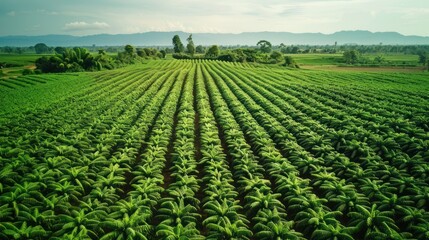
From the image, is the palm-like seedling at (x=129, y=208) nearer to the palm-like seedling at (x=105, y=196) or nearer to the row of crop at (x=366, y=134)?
the palm-like seedling at (x=105, y=196)

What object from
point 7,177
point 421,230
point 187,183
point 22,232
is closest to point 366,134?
point 421,230

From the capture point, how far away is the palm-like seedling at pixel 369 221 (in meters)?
11.6

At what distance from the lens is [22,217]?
11773mm

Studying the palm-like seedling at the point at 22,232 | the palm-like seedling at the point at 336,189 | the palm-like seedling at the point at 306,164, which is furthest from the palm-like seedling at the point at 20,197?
the palm-like seedling at the point at 306,164

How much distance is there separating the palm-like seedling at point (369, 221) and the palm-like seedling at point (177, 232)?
6343 mm

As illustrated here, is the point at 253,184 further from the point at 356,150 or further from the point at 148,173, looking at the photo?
the point at 356,150

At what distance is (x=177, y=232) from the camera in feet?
36.2

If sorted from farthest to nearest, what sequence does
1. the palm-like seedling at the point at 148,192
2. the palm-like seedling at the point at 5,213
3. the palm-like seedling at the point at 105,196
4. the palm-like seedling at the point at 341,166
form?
the palm-like seedling at the point at 341,166, the palm-like seedling at the point at 105,196, the palm-like seedling at the point at 148,192, the palm-like seedling at the point at 5,213

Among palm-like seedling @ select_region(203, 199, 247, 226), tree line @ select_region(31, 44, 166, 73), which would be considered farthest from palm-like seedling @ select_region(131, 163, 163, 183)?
tree line @ select_region(31, 44, 166, 73)

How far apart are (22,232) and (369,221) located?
13.6 metres

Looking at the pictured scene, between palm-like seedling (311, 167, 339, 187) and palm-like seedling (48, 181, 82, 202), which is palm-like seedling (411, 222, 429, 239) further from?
palm-like seedling (48, 181, 82, 202)

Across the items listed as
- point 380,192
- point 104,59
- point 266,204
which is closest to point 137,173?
point 266,204

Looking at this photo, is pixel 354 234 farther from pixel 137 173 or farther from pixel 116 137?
pixel 116 137

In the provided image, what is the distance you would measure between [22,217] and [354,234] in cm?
1394
